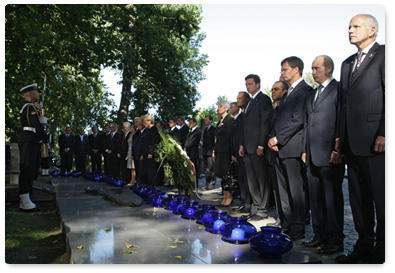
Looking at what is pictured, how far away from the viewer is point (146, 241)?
14.0ft

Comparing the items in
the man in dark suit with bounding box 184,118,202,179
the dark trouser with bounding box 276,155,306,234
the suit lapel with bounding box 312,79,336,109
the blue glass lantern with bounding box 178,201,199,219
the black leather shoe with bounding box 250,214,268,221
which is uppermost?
the suit lapel with bounding box 312,79,336,109

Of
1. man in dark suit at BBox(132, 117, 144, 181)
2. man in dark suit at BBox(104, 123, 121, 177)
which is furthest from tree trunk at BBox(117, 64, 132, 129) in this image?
Result: man in dark suit at BBox(132, 117, 144, 181)

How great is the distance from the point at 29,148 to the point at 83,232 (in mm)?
3343

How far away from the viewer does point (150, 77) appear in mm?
20844

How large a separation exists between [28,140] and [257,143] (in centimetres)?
427

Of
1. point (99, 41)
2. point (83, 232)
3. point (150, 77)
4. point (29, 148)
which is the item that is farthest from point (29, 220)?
point (150, 77)

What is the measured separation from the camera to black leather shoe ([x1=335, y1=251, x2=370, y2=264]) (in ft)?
11.7

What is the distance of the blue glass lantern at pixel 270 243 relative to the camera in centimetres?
358

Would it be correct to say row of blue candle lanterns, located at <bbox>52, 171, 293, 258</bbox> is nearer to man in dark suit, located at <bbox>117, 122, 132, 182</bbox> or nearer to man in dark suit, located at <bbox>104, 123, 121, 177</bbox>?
man in dark suit, located at <bbox>117, 122, 132, 182</bbox>

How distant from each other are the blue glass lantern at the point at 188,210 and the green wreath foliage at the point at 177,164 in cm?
188

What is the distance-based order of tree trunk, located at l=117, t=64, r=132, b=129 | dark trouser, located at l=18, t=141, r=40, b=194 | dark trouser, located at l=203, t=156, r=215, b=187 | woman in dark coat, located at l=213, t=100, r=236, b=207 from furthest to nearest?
tree trunk, located at l=117, t=64, r=132, b=129
dark trouser, located at l=203, t=156, r=215, b=187
woman in dark coat, located at l=213, t=100, r=236, b=207
dark trouser, located at l=18, t=141, r=40, b=194

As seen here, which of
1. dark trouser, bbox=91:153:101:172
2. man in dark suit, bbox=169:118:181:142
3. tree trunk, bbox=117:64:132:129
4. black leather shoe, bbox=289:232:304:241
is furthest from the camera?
tree trunk, bbox=117:64:132:129

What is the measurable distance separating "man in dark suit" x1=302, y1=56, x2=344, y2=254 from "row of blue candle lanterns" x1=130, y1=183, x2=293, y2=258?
1.99 ft
